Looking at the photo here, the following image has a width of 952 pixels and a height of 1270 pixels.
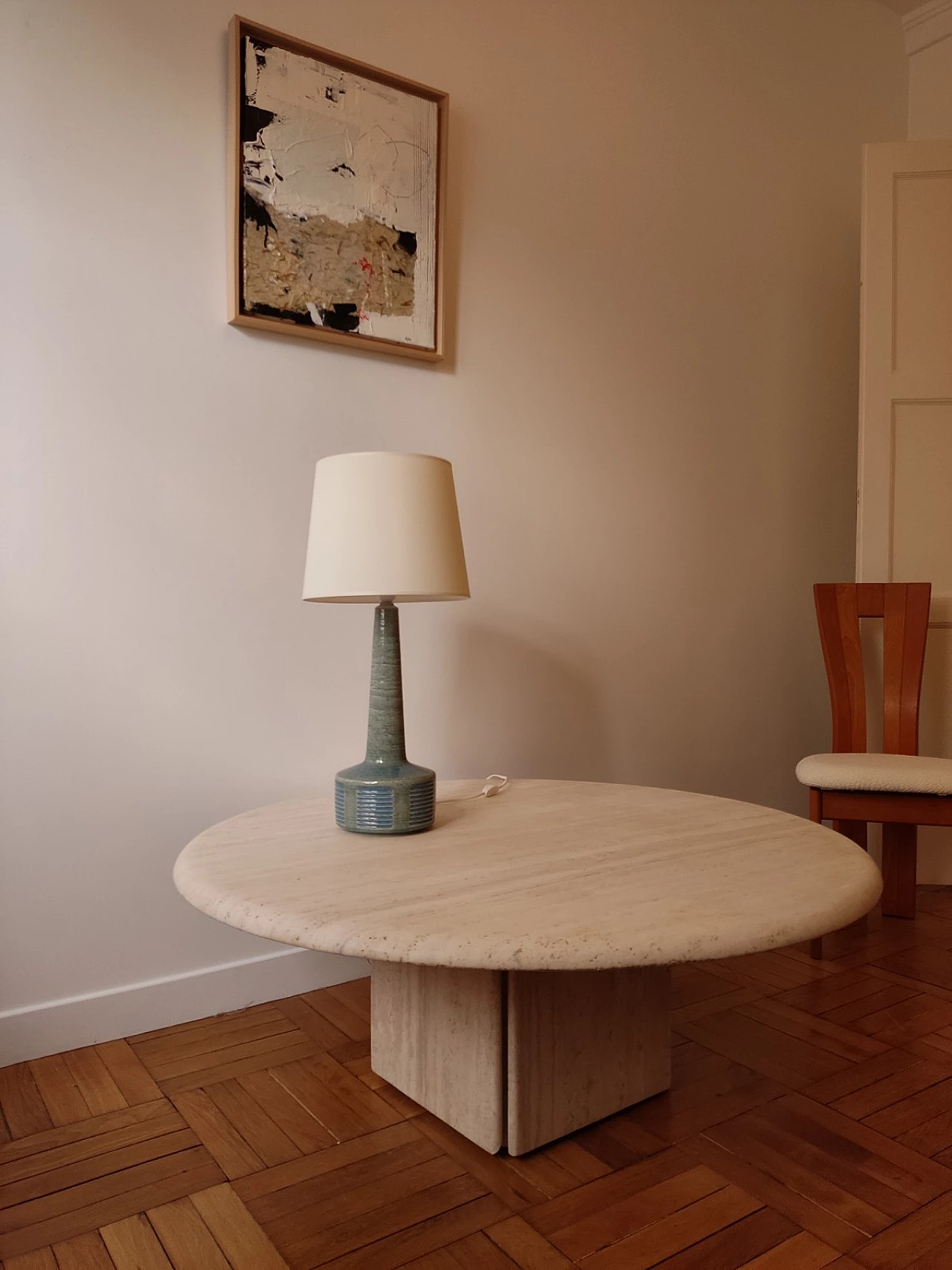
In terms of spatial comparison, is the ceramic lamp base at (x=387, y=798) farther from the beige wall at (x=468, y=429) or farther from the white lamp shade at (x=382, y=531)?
the beige wall at (x=468, y=429)

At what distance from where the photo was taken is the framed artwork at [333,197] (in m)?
1.80

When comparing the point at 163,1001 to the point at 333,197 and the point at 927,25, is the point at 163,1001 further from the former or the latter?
the point at 927,25

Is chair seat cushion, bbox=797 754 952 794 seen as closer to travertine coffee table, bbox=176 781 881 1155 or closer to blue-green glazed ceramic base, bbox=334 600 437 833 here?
travertine coffee table, bbox=176 781 881 1155

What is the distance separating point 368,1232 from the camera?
117cm

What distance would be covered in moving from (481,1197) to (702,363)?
2.12 metres

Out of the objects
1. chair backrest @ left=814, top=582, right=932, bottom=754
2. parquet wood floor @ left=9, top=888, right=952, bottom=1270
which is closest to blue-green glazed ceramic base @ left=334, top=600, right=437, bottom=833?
parquet wood floor @ left=9, top=888, right=952, bottom=1270

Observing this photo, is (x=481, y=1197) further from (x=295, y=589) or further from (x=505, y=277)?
(x=505, y=277)

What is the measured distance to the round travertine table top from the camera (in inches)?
39.8

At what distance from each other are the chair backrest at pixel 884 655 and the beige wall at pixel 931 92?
1.61m

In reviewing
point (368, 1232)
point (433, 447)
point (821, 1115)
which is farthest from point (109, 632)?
point (821, 1115)

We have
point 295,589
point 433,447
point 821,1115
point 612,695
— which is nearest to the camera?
point 821,1115

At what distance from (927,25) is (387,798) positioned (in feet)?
10.5

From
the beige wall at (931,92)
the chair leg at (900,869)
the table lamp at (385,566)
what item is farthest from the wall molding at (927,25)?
the table lamp at (385,566)

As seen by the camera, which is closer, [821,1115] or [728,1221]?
[728,1221]
